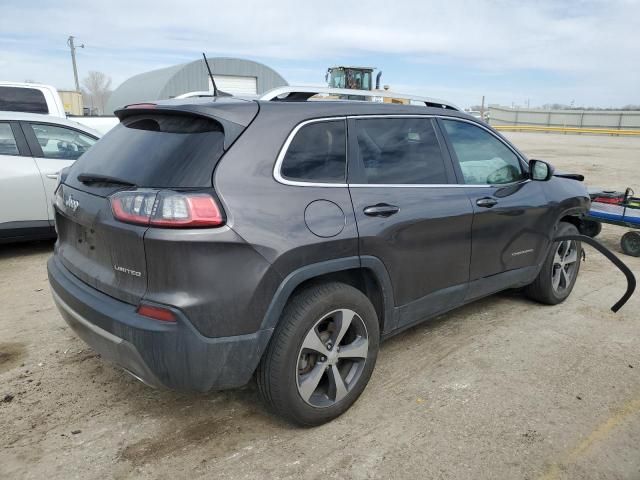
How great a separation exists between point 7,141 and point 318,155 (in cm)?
480

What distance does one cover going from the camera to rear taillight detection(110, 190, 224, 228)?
7.50 feet

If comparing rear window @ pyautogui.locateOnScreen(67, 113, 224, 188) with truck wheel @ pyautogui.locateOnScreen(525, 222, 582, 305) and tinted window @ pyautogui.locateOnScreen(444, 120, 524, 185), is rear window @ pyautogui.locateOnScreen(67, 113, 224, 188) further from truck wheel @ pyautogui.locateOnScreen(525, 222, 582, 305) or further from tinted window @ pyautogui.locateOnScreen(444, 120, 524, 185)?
truck wheel @ pyautogui.locateOnScreen(525, 222, 582, 305)

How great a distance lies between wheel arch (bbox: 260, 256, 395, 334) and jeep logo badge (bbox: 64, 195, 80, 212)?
48.0 inches

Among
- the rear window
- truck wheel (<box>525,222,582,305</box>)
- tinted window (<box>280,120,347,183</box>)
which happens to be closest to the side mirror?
truck wheel (<box>525,222,582,305</box>)

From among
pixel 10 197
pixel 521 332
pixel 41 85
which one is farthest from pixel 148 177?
pixel 41 85

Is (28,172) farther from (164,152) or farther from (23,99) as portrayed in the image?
(164,152)

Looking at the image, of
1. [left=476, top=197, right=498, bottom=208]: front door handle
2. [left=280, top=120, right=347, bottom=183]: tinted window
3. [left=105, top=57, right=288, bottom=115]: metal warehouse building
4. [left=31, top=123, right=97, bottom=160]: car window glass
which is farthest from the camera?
[left=105, top=57, right=288, bottom=115]: metal warehouse building

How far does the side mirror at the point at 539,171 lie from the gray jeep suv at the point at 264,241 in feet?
2.98

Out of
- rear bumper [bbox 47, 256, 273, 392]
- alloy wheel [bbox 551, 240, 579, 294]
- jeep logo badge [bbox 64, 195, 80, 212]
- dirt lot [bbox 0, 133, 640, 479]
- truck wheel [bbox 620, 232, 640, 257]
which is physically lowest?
dirt lot [bbox 0, 133, 640, 479]

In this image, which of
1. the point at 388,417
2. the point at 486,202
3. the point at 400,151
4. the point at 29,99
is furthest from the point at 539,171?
the point at 29,99

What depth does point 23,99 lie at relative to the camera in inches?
334

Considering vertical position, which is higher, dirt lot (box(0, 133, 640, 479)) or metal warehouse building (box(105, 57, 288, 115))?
metal warehouse building (box(105, 57, 288, 115))

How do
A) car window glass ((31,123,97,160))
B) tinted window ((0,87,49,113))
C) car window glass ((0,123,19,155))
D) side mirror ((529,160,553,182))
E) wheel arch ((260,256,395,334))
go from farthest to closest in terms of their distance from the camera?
tinted window ((0,87,49,113)), car window glass ((31,123,97,160)), car window glass ((0,123,19,155)), side mirror ((529,160,553,182)), wheel arch ((260,256,395,334))

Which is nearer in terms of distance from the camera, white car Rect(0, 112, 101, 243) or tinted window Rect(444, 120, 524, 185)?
tinted window Rect(444, 120, 524, 185)
